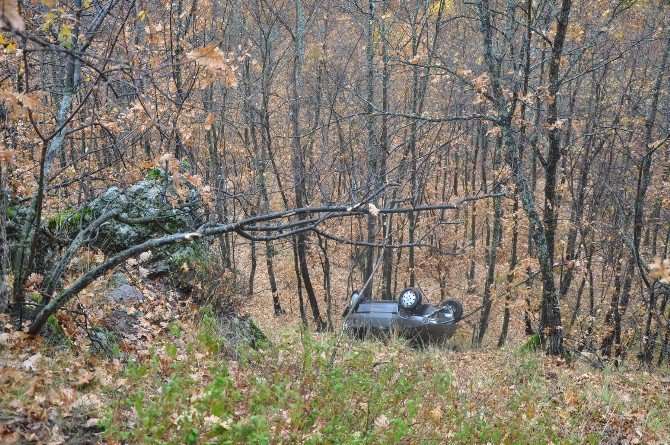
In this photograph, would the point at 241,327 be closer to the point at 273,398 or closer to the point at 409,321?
the point at 273,398

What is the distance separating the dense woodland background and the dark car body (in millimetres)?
967

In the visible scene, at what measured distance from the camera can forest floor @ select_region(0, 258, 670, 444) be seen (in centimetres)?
330

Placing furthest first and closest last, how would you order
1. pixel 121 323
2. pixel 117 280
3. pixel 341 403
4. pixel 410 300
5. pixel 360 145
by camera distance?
1. pixel 360 145
2. pixel 410 300
3. pixel 117 280
4. pixel 121 323
5. pixel 341 403

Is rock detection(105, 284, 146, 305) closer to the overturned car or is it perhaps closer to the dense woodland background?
the dense woodland background

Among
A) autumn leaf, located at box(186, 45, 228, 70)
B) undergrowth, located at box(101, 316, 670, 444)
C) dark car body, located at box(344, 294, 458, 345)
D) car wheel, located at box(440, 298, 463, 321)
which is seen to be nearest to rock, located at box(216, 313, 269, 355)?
undergrowth, located at box(101, 316, 670, 444)

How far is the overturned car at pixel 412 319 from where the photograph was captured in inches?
467

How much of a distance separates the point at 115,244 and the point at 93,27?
12.2ft

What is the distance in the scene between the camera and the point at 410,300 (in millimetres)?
12062

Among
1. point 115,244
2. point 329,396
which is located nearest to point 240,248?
point 115,244

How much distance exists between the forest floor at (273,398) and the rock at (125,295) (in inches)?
8.4

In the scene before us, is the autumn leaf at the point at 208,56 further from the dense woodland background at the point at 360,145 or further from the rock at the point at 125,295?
the rock at the point at 125,295

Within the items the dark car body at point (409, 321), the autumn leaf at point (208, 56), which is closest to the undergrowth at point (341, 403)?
the autumn leaf at point (208, 56)

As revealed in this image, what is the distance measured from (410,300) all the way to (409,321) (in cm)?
50

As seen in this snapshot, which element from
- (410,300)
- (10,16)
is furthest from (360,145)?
(10,16)
